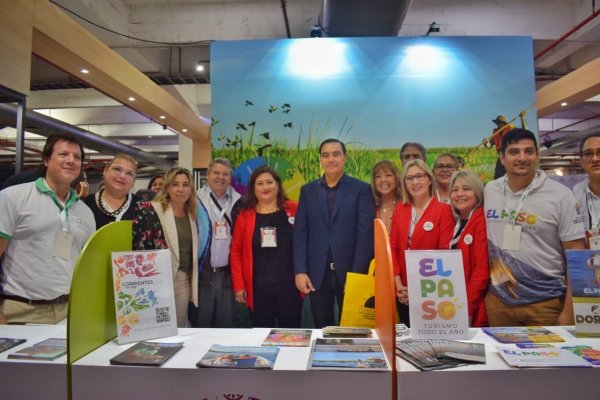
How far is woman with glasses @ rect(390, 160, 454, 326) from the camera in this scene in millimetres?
2770

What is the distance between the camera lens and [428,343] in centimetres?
158

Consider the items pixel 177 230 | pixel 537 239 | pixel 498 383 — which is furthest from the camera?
pixel 177 230

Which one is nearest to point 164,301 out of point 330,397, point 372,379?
point 330,397

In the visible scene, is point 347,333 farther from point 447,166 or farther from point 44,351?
point 447,166

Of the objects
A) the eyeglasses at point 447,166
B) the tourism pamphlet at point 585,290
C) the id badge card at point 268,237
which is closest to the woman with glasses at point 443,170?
the eyeglasses at point 447,166

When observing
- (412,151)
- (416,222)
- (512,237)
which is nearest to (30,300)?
(416,222)

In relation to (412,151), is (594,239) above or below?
below

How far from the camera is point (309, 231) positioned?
3266mm

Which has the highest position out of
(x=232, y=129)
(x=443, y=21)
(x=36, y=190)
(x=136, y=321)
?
(x=443, y=21)

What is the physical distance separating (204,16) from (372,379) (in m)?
5.17

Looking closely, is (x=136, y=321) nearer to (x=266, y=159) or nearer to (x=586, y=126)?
(x=266, y=159)

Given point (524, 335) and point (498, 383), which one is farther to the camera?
point (524, 335)

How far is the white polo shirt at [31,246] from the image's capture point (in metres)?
2.15

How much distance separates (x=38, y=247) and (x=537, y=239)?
2826mm
